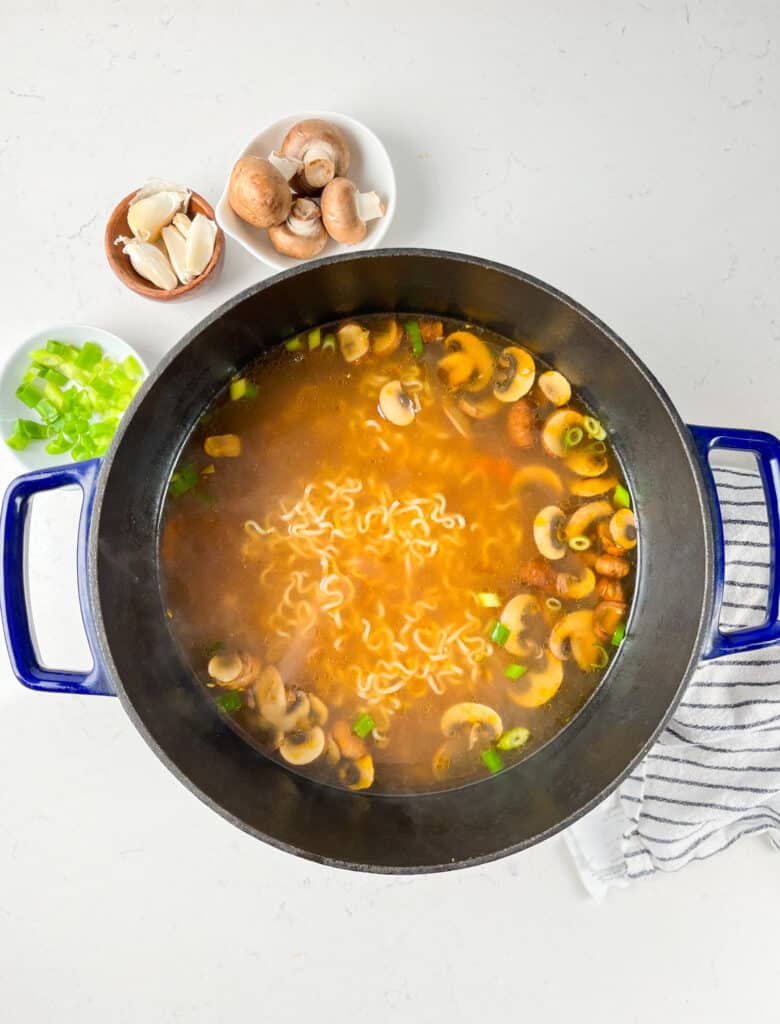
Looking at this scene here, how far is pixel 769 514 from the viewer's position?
2398 mm

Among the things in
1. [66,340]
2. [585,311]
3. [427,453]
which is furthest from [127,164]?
[585,311]

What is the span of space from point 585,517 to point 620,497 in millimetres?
131

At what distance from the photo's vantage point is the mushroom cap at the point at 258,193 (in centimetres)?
257

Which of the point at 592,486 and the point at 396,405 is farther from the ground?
the point at 396,405

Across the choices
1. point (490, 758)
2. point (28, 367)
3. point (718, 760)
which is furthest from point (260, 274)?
point (718, 760)

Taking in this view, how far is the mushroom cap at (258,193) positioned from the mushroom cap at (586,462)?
1.13m

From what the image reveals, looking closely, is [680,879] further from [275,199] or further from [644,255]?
[275,199]

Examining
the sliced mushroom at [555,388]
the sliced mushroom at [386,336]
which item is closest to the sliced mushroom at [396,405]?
the sliced mushroom at [386,336]

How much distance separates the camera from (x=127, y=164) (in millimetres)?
2885

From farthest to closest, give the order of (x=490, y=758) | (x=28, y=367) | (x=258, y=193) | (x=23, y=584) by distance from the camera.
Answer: (x=28, y=367) < (x=490, y=758) < (x=258, y=193) < (x=23, y=584)

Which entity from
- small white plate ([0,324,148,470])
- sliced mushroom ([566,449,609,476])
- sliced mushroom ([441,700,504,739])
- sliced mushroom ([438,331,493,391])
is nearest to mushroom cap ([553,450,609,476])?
sliced mushroom ([566,449,609,476])

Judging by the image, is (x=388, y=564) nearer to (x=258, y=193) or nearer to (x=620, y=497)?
(x=620, y=497)

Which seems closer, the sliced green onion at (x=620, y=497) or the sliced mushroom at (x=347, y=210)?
the sliced mushroom at (x=347, y=210)

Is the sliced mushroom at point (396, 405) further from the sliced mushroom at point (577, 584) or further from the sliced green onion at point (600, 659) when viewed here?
the sliced green onion at point (600, 659)
